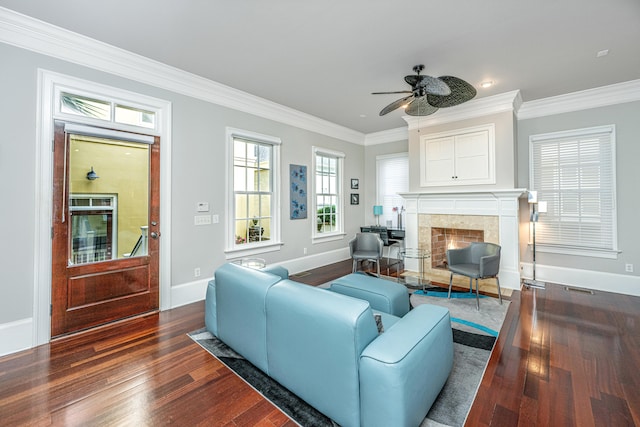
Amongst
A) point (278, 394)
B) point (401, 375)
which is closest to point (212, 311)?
point (278, 394)

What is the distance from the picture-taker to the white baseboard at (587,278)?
3.92 meters

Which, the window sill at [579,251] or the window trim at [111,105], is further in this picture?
the window sill at [579,251]

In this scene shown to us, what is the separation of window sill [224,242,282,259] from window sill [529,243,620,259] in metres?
4.47

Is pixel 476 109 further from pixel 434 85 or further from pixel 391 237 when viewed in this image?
pixel 391 237

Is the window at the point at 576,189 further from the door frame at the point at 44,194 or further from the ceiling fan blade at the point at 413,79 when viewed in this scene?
the door frame at the point at 44,194

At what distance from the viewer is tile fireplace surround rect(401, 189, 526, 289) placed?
4.19 m

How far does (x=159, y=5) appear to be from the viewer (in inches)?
91.1

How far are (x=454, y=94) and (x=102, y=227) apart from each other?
414cm

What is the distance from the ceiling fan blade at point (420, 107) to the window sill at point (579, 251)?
122 inches

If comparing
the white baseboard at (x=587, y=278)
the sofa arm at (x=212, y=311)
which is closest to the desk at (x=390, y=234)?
the white baseboard at (x=587, y=278)

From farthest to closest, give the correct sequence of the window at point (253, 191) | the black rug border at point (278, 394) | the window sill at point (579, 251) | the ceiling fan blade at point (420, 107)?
the window at point (253, 191) → the window sill at point (579, 251) → the ceiling fan blade at point (420, 107) → the black rug border at point (278, 394)

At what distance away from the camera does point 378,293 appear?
257 cm

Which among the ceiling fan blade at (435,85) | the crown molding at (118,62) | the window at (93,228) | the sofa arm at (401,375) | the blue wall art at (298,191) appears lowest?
the sofa arm at (401,375)

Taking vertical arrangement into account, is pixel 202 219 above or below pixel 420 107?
below
